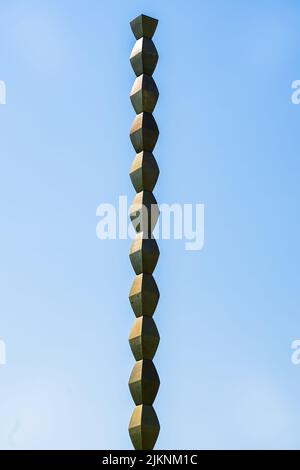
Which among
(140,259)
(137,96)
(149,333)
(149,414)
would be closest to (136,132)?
(137,96)

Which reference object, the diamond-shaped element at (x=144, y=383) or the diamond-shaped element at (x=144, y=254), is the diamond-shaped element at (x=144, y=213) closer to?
the diamond-shaped element at (x=144, y=254)

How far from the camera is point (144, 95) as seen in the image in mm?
12797

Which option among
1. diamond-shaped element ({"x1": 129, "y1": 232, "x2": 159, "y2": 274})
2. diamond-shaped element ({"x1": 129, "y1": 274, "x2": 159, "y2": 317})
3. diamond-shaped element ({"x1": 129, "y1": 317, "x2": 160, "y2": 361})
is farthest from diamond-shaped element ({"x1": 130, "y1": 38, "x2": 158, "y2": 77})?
diamond-shaped element ({"x1": 129, "y1": 317, "x2": 160, "y2": 361})

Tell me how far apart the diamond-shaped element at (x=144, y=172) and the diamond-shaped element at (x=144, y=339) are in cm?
162

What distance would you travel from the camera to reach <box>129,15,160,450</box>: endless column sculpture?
38.2 feet

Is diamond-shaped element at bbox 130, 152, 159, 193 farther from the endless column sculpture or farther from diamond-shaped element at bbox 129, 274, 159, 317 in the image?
diamond-shaped element at bbox 129, 274, 159, 317

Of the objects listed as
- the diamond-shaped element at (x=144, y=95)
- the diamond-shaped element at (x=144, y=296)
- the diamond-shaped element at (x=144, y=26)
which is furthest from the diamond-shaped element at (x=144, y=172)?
the diamond-shaped element at (x=144, y=26)

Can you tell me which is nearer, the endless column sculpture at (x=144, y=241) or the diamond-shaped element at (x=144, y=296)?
the endless column sculpture at (x=144, y=241)

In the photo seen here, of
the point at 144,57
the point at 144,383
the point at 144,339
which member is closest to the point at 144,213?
the point at 144,339

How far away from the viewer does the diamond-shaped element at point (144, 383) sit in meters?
11.7

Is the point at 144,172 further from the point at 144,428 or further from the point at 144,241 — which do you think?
the point at 144,428

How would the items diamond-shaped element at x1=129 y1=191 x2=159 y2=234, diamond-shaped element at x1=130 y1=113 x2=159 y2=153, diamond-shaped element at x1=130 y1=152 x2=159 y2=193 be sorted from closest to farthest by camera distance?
1. diamond-shaped element at x1=129 y1=191 x2=159 y2=234
2. diamond-shaped element at x1=130 y1=152 x2=159 y2=193
3. diamond-shaped element at x1=130 y1=113 x2=159 y2=153
